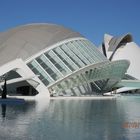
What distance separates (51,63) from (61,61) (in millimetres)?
1329

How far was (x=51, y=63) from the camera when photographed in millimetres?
44250

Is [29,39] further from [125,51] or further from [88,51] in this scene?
[125,51]

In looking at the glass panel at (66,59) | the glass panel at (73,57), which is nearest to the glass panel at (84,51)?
the glass panel at (73,57)

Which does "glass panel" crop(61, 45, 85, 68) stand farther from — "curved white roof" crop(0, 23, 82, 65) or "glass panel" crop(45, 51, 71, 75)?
"curved white roof" crop(0, 23, 82, 65)

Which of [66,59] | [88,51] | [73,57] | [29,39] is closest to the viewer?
[66,59]

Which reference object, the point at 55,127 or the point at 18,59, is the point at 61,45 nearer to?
the point at 18,59

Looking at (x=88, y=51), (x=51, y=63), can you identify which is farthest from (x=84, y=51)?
(x=51, y=63)

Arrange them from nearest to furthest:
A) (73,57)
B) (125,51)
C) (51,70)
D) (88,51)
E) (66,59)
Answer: (51,70) < (66,59) < (73,57) < (88,51) < (125,51)

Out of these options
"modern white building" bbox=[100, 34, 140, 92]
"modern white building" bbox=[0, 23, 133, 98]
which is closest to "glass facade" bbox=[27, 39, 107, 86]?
"modern white building" bbox=[0, 23, 133, 98]

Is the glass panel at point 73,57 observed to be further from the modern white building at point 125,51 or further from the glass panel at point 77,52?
the modern white building at point 125,51

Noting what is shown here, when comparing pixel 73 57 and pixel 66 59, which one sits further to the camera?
pixel 73 57

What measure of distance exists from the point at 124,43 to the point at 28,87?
42.3 m

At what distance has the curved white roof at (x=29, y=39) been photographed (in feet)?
152

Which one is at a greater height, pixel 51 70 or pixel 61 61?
pixel 61 61
